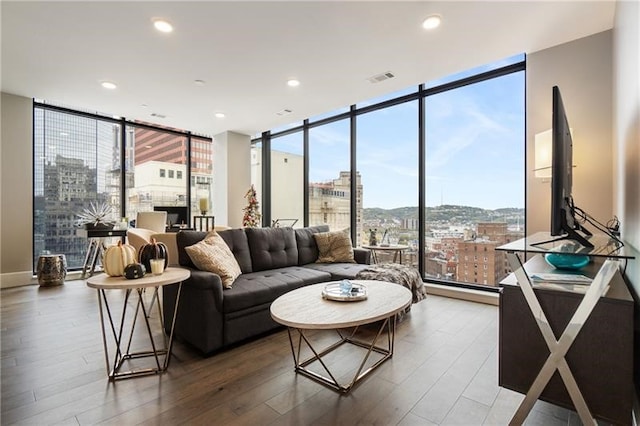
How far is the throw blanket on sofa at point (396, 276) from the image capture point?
122 inches

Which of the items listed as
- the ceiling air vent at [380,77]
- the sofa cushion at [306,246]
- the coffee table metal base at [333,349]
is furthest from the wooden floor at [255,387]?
the ceiling air vent at [380,77]

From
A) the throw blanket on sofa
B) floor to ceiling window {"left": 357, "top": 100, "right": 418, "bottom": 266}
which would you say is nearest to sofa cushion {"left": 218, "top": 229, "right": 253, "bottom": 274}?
the throw blanket on sofa

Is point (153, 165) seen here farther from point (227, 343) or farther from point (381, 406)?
point (381, 406)

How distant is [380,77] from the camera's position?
3932mm

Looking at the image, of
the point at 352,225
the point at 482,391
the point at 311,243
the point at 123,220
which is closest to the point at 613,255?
the point at 482,391

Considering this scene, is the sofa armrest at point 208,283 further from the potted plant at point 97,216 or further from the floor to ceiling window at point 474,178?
the potted plant at point 97,216

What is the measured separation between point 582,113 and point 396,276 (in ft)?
7.99

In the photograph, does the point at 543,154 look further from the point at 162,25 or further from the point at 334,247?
the point at 162,25

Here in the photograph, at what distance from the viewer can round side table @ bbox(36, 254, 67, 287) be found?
456 centimetres

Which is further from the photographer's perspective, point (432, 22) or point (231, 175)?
point (231, 175)

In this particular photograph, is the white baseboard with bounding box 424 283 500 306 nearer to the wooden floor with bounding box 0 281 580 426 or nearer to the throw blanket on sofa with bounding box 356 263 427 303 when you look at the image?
the throw blanket on sofa with bounding box 356 263 427 303

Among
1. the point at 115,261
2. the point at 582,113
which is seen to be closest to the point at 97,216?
the point at 115,261

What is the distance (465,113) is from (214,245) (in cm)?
358

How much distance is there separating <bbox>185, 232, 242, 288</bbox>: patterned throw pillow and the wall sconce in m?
3.08
